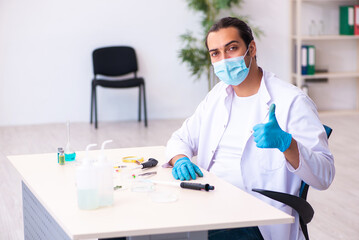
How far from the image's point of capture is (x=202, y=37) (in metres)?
6.70

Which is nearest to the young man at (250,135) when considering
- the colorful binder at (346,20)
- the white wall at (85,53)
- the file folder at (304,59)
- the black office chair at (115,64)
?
the black office chair at (115,64)

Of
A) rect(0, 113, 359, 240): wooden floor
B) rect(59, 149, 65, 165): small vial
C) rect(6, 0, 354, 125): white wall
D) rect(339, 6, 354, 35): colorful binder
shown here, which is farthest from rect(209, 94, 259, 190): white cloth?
rect(339, 6, 354, 35): colorful binder

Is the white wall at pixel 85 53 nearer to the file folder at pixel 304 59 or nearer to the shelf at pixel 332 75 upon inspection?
the file folder at pixel 304 59

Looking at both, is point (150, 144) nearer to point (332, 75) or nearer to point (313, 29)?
point (332, 75)

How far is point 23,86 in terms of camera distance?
6359 mm

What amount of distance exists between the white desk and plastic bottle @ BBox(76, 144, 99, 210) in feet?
0.08

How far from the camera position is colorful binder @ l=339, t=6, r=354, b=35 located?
6.64 meters

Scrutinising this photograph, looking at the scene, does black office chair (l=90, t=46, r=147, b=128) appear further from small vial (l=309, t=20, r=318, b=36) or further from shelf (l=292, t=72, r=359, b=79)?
small vial (l=309, t=20, r=318, b=36)

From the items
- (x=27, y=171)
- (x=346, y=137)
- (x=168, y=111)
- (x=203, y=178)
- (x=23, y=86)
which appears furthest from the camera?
(x=168, y=111)

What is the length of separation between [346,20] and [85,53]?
2981 millimetres

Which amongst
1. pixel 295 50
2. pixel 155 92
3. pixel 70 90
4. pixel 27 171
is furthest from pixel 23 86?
pixel 27 171

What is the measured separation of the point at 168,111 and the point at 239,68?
4.51m

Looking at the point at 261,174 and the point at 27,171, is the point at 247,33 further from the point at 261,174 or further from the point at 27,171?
the point at 27,171

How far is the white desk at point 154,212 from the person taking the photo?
1.57 m
